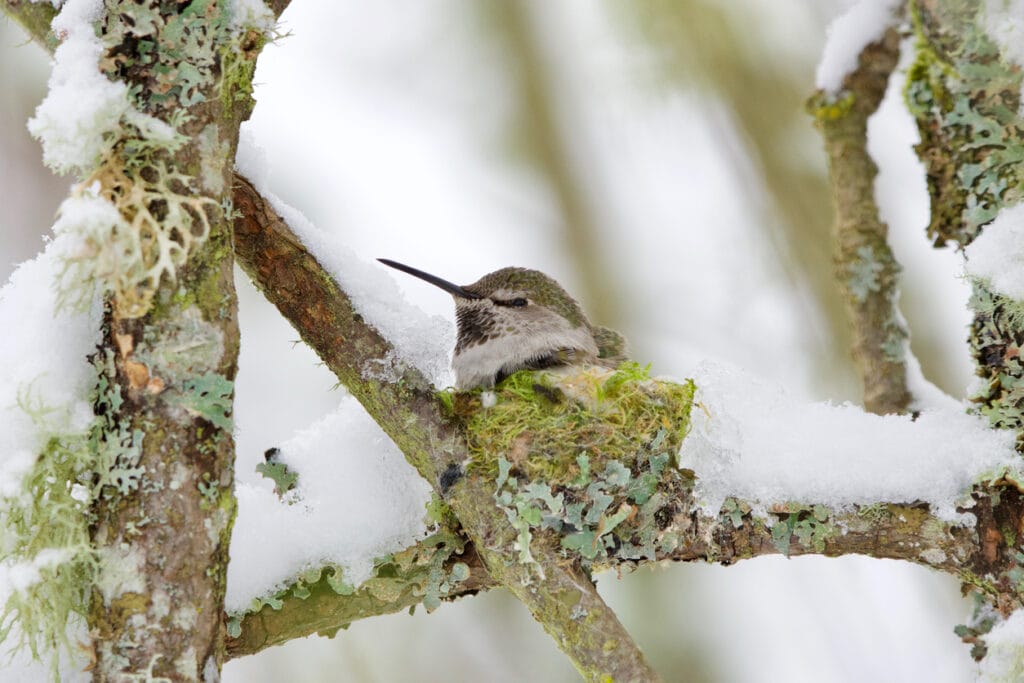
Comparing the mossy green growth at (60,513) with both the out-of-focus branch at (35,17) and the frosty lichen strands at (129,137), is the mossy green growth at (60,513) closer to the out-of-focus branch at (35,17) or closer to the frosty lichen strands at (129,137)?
the frosty lichen strands at (129,137)

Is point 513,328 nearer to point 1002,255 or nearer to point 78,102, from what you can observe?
point 1002,255

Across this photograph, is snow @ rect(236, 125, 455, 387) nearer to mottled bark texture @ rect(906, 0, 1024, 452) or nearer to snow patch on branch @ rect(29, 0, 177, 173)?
snow patch on branch @ rect(29, 0, 177, 173)

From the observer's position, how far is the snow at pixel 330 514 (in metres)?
2.01

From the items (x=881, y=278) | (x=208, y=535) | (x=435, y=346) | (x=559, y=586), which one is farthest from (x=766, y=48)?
(x=208, y=535)

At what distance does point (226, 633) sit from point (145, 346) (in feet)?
2.29

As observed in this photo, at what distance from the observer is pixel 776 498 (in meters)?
2.03

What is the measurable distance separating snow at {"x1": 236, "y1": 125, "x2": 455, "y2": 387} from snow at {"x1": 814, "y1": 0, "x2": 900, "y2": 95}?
7.54ft

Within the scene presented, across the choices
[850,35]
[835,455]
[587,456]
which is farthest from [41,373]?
[850,35]

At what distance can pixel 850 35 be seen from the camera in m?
3.69

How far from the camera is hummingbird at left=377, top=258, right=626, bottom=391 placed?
3281 mm

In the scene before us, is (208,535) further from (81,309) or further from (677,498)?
(677,498)

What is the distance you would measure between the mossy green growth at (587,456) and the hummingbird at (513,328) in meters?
0.38

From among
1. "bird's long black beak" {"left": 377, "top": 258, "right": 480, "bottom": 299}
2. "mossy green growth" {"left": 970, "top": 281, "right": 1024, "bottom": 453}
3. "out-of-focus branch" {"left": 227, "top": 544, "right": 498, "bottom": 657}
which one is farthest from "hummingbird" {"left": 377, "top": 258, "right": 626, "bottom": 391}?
"mossy green growth" {"left": 970, "top": 281, "right": 1024, "bottom": 453}

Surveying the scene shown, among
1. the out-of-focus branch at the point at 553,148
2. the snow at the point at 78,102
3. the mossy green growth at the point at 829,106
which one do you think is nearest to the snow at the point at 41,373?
the snow at the point at 78,102
